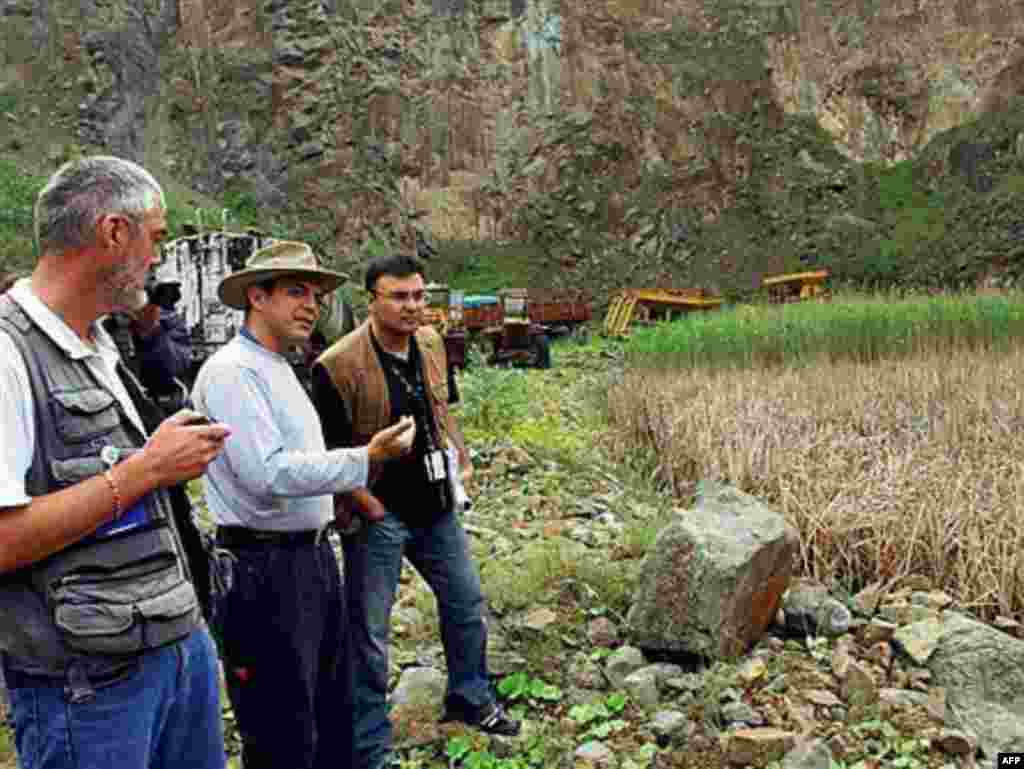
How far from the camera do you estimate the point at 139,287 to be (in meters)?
1.78

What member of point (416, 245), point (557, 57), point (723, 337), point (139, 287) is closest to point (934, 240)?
point (557, 57)

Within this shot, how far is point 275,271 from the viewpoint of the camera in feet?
8.01

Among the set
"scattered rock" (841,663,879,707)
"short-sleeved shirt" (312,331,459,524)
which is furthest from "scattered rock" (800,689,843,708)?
"short-sleeved shirt" (312,331,459,524)

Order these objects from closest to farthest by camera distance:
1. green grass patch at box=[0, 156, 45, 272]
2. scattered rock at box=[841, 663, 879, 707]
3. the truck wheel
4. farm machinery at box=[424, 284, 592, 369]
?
1. scattered rock at box=[841, 663, 879, 707]
2. green grass patch at box=[0, 156, 45, 272]
3. farm machinery at box=[424, 284, 592, 369]
4. the truck wheel

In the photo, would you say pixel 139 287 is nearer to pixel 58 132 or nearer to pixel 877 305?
pixel 877 305

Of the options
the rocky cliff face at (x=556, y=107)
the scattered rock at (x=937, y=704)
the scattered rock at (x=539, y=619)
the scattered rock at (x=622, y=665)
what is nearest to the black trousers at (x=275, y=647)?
the scattered rock at (x=622, y=665)

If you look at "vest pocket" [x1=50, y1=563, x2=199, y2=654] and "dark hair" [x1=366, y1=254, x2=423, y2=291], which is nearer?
"vest pocket" [x1=50, y1=563, x2=199, y2=654]

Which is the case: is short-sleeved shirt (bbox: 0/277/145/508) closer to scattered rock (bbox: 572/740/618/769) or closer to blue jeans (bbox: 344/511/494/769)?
blue jeans (bbox: 344/511/494/769)

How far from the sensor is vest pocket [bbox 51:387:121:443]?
1.65 meters

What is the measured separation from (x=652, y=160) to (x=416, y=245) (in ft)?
23.6

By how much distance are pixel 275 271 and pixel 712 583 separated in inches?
79.1

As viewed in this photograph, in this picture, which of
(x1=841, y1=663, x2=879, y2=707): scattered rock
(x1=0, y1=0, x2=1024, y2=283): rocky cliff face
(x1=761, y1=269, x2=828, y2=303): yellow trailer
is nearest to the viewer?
(x1=841, y1=663, x2=879, y2=707): scattered rock

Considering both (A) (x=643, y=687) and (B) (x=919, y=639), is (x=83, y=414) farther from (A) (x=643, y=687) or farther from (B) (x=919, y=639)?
(B) (x=919, y=639)

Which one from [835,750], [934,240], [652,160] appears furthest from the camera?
[652,160]
